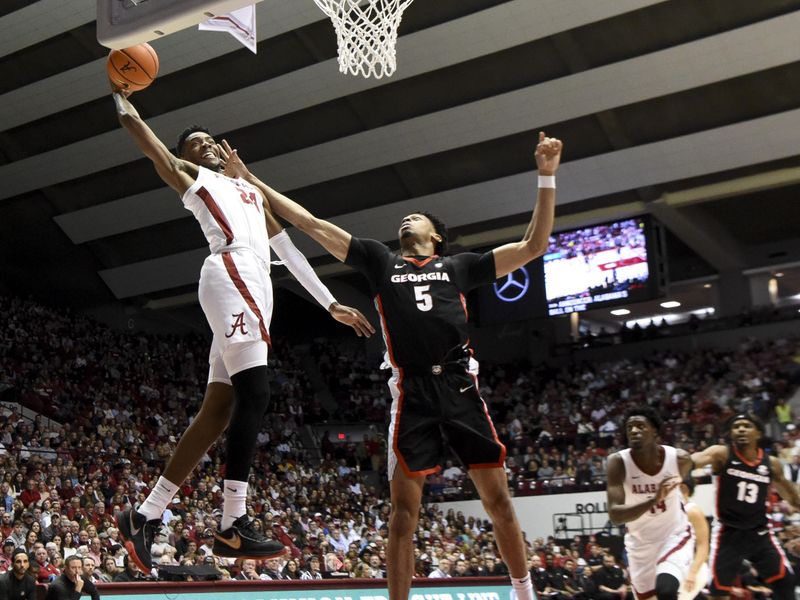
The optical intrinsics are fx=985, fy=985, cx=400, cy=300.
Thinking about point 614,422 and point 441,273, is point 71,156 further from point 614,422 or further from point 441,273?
point 441,273

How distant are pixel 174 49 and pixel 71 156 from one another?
240 inches

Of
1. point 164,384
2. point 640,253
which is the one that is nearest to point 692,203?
point 640,253

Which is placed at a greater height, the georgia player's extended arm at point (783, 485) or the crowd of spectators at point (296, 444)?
the crowd of spectators at point (296, 444)

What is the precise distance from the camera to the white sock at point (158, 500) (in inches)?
171

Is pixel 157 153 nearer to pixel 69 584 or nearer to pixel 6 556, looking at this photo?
pixel 69 584

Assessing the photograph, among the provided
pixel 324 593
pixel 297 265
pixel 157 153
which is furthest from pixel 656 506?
pixel 324 593

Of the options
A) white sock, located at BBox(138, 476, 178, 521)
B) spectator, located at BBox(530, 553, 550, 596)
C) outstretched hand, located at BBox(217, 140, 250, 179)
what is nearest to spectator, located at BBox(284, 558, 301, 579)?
spectator, located at BBox(530, 553, 550, 596)

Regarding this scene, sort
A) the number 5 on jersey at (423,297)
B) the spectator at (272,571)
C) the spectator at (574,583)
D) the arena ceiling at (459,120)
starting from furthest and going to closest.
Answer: the arena ceiling at (459,120)
the spectator at (272,571)
the spectator at (574,583)
the number 5 on jersey at (423,297)

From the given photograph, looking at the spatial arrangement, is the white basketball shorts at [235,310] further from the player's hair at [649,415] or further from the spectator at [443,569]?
the spectator at [443,569]

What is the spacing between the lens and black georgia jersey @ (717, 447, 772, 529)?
283 inches

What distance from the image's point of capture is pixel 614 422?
2438 centimetres

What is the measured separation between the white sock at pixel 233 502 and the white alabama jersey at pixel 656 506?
324 cm

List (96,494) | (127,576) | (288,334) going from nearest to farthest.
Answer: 1. (127,576)
2. (96,494)
3. (288,334)

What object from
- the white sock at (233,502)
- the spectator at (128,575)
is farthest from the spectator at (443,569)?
the white sock at (233,502)
